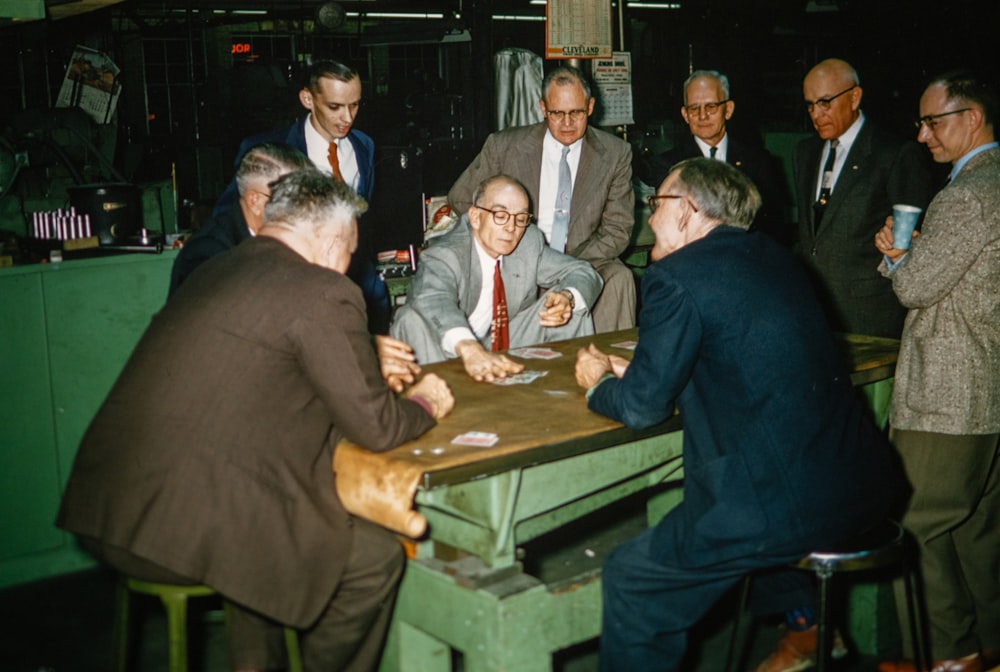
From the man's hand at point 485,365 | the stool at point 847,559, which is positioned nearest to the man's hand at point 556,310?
the man's hand at point 485,365

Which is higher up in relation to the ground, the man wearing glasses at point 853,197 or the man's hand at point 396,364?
the man wearing glasses at point 853,197

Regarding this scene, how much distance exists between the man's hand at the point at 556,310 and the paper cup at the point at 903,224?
4.44ft

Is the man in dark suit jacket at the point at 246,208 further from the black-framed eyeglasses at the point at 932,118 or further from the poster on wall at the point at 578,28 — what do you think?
the poster on wall at the point at 578,28

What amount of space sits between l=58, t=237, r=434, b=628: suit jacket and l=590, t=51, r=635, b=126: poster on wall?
387 centimetres

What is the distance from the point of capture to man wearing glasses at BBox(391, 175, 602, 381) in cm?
383

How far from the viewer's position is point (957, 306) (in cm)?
296

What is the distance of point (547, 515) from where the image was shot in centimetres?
288

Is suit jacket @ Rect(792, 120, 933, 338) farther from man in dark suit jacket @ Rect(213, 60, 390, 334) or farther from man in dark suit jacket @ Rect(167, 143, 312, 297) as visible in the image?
man in dark suit jacket @ Rect(167, 143, 312, 297)

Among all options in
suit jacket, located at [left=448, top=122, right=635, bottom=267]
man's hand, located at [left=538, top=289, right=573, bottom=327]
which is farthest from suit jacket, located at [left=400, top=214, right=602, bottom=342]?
suit jacket, located at [left=448, top=122, right=635, bottom=267]

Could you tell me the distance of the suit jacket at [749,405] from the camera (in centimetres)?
231

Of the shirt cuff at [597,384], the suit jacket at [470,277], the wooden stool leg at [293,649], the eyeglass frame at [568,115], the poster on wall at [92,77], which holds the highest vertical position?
the poster on wall at [92,77]

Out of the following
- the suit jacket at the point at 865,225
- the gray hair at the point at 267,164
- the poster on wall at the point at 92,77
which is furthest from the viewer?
the poster on wall at the point at 92,77

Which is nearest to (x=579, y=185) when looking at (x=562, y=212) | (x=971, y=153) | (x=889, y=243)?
(x=562, y=212)

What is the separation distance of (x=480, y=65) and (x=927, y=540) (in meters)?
4.98
